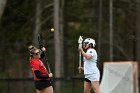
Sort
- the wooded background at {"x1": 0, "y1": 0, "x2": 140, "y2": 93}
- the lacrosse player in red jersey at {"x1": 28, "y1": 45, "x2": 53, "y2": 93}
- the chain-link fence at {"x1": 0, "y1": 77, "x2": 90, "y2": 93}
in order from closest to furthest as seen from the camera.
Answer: the lacrosse player in red jersey at {"x1": 28, "y1": 45, "x2": 53, "y2": 93}
the chain-link fence at {"x1": 0, "y1": 77, "x2": 90, "y2": 93}
the wooded background at {"x1": 0, "y1": 0, "x2": 140, "y2": 93}

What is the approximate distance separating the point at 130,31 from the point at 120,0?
11.1 feet

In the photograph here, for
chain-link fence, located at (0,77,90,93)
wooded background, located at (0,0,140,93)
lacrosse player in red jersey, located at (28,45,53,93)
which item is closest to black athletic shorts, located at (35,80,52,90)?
lacrosse player in red jersey, located at (28,45,53,93)

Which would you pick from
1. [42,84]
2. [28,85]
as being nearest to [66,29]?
[28,85]

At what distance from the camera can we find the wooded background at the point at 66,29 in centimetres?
2612

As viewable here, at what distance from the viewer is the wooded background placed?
85.7 feet

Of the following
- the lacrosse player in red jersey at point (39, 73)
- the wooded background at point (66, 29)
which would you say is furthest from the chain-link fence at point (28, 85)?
the lacrosse player in red jersey at point (39, 73)

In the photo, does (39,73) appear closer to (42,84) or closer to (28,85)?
(42,84)

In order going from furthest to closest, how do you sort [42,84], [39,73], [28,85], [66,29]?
1. [66,29]
2. [28,85]
3. [42,84]
4. [39,73]

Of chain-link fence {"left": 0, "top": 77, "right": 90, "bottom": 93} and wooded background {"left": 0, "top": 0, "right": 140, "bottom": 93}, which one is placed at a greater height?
wooded background {"left": 0, "top": 0, "right": 140, "bottom": 93}

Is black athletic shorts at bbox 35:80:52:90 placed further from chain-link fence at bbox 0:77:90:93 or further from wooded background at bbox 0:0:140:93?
wooded background at bbox 0:0:140:93

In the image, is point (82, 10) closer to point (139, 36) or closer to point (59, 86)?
point (139, 36)

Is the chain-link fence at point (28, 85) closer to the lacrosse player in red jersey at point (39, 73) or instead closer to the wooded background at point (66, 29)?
the wooded background at point (66, 29)

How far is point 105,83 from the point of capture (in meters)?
16.8

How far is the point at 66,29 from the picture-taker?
31.4 metres
